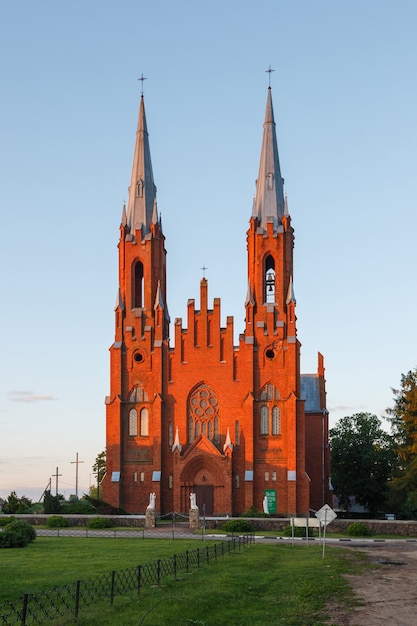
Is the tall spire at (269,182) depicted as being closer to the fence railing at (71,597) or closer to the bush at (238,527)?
the bush at (238,527)

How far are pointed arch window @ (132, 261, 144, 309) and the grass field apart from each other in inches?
1299

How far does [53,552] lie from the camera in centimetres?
2842

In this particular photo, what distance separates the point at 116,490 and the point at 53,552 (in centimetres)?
3107

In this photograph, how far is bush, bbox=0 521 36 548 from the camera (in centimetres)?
3108

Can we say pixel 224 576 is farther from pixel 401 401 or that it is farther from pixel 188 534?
pixel 401 401

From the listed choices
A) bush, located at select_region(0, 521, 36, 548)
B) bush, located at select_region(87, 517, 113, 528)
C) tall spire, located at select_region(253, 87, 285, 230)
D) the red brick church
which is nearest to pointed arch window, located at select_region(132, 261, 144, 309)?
the red brick church

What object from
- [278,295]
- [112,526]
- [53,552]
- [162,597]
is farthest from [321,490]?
[162,597]

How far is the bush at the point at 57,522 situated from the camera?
46.0 meters

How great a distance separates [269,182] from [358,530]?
3221 cm

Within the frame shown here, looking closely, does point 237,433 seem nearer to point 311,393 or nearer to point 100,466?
point 311,393

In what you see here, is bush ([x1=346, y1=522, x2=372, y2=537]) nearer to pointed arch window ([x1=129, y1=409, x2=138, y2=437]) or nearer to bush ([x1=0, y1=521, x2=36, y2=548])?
bush ([x1=0, y1=521, x2=36, y2=548])

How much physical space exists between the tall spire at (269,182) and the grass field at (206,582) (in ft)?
119

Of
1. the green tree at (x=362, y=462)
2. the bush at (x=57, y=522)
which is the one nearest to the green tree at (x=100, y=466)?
the green tree at (x=362, y=462)

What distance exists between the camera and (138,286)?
64.9 m
